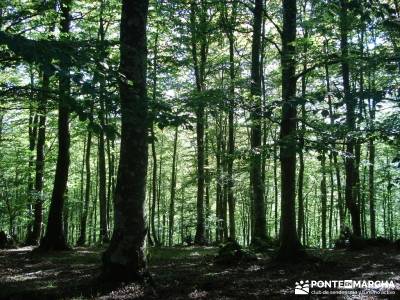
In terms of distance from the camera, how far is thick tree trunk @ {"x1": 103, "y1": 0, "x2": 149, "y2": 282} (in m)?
7.71

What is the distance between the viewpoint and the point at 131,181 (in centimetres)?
786

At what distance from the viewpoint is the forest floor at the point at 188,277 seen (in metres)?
7.36

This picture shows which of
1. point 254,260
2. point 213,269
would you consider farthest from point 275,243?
point 213,269

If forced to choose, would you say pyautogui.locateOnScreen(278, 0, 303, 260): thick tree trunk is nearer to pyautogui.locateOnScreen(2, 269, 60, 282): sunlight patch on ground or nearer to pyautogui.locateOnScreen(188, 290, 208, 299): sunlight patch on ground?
pyautogui.locateOnScreen(188, 290, 208, 299): sunlight patch on ground

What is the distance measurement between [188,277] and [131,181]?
9.65 feet

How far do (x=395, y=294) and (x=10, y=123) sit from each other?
90.2ft

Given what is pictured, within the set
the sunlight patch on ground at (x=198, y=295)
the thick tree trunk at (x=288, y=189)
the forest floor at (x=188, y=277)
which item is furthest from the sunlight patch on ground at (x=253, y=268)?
the sunlight patch on ground at (x=198, y=295)

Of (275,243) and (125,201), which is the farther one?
(275,243)

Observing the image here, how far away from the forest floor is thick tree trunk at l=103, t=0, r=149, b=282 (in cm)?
42

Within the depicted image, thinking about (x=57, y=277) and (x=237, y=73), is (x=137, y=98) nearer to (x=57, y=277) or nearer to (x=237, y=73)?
(x=57, y=277)

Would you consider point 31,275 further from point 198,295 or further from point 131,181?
point 198,295

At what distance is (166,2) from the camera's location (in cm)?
1812

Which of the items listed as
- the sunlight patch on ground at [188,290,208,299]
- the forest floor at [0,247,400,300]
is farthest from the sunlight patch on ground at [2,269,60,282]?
the sunlight patch on ground at [188,290,208,299]

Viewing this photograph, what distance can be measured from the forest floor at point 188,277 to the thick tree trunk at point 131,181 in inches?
16.4
